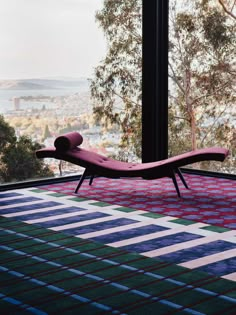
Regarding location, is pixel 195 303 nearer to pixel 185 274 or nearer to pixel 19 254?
pixel 185 274

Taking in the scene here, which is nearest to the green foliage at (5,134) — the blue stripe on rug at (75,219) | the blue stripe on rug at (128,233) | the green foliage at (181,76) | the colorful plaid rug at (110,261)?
the colorful plaid rug at (110,261)

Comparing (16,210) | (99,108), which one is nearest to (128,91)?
(99,108)

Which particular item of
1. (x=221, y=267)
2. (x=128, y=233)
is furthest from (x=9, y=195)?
(x=221, y=267)

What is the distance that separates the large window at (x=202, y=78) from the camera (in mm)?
6656

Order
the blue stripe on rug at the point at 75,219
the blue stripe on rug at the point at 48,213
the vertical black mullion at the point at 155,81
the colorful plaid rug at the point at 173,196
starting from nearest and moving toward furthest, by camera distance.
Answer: the blue stripe on rug at the point at 75,219 < the blue stripe on rug at the point at 48,213 < the colorful plaid rug at the point at 173,196 < the vertical black mullion at the point at 155,81

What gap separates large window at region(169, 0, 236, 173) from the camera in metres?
6.66

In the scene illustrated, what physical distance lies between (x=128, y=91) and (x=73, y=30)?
0.86 m

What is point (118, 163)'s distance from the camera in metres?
5.76

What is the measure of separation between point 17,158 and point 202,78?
6.85 ft

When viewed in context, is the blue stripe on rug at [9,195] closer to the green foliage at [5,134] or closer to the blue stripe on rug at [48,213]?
the green foliage at [5,134]

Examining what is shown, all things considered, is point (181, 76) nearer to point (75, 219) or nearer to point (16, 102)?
point (16, 102)

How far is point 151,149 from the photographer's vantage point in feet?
22.1

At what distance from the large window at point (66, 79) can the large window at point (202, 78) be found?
0.38 metres

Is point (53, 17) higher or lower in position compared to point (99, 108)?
higher
